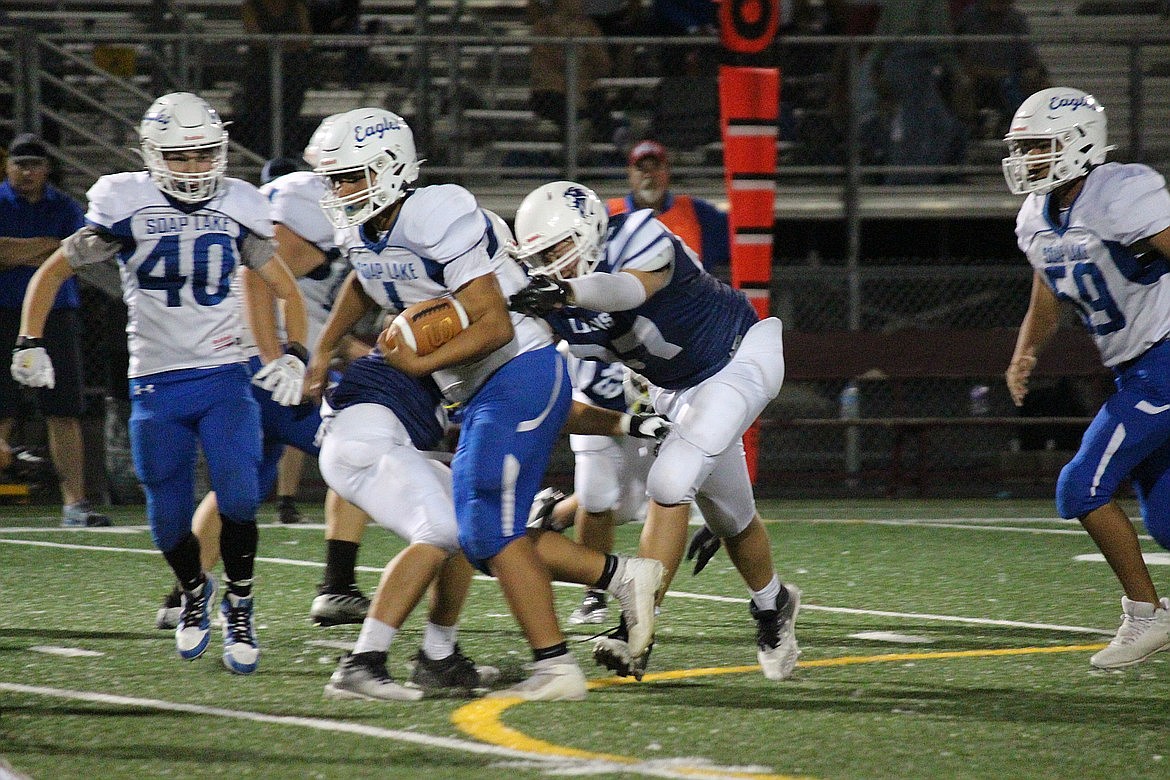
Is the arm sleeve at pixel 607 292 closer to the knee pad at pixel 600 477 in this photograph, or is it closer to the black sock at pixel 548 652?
the black sock at pixel 548 652

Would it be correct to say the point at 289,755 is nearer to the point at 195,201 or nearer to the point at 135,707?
the point at 135,707

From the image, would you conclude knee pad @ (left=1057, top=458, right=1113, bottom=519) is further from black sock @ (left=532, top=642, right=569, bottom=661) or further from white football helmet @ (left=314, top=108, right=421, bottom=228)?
white football helmet @ (left=314, top=108, right=421, bottom=228)

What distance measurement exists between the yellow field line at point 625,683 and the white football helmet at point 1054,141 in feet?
4.57

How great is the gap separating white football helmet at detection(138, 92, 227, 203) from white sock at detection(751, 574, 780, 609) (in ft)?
6.56

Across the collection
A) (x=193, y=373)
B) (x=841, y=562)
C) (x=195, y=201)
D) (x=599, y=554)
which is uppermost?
(x=195, y=201)

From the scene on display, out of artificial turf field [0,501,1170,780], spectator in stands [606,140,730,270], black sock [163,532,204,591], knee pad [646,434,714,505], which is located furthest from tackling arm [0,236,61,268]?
knee pad [646,434,714,505]

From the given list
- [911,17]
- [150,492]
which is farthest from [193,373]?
[911,17]

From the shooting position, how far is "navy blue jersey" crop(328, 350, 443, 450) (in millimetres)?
4598

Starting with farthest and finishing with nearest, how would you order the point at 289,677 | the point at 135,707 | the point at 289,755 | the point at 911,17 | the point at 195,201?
1. the point at 911,17
2. the point at 195,201
3. the point at 289,677
4. the point at 135,707
5. the point at 289,755

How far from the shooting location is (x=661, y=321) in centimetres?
466

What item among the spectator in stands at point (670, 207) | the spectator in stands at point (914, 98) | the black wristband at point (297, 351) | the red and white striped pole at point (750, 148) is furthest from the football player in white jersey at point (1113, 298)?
the spectator in stands at point (914, 98)

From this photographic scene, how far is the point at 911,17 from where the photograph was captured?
1170cm

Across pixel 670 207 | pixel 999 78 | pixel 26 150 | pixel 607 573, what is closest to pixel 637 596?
pixel 607 573

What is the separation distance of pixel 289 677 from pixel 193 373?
97 cm
